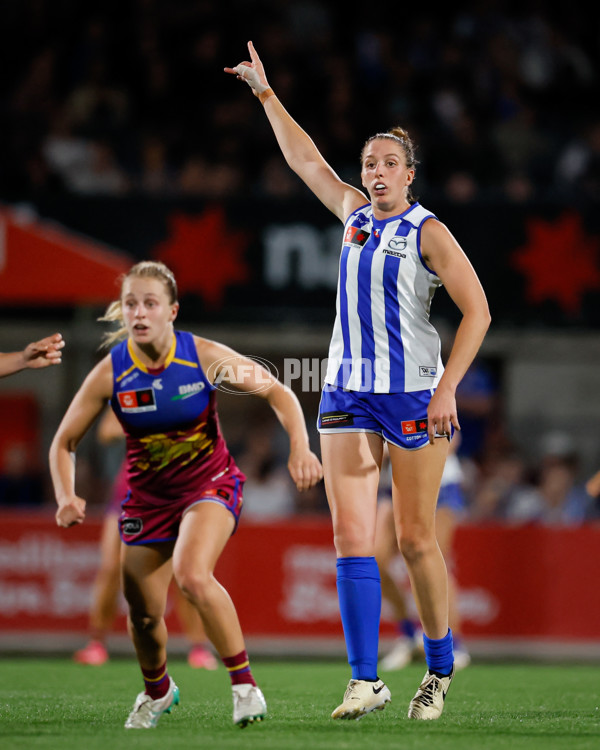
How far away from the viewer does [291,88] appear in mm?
13867

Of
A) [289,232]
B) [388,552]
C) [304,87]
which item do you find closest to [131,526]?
[388,552]

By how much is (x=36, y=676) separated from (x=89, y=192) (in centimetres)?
629

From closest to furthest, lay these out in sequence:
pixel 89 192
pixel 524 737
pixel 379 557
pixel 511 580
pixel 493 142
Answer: pixel 524 737
pixel 379 557
pixel 511 580
pixel 89 192
pixel 493 142

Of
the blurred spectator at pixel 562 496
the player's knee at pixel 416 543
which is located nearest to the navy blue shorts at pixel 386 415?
the player's knee at pixel 416 543

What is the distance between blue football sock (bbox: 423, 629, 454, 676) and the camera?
5.06 meters

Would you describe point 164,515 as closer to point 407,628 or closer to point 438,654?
point 438,654

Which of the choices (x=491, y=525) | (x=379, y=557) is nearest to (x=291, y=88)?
(x=491, y=525)

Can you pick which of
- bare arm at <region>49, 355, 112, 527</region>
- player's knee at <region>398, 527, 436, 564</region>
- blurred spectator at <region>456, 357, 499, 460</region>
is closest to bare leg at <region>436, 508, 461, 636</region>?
player's knee at <region>398, 527, 436, 564</region>

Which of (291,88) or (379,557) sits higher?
(291,88)

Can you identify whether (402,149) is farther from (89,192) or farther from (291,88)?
(291,88)

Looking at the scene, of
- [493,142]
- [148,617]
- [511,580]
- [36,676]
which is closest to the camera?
[148,617]

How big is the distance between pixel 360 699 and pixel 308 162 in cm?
238

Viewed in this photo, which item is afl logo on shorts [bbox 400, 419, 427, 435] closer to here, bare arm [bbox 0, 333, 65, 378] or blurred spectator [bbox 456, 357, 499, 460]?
bare arm [bbox 0, 333, 65, 378]

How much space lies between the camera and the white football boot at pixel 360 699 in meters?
4.86
